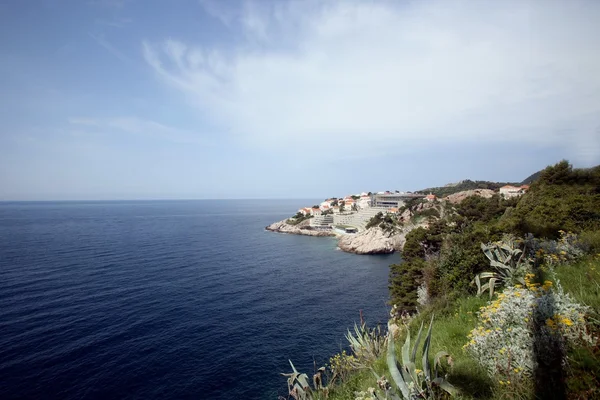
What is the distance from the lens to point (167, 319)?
2583cm

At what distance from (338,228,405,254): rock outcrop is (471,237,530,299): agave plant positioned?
5002 centimetres

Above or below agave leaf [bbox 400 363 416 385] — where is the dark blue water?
below

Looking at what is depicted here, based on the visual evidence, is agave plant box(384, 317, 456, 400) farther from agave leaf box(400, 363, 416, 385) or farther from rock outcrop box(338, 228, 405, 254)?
rock outcrop box(338, 228, 405, 254)

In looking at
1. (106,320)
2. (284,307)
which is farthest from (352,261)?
(106,320)

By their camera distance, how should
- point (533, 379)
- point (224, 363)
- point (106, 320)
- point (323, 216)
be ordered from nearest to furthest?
point (533, 379) < point (224, 363) < point (106, 320) < point (323, 216)

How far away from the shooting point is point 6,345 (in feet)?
69.2

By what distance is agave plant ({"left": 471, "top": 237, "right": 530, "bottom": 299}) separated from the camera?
307 inches

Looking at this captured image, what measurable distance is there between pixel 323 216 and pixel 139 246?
→ 5608cm

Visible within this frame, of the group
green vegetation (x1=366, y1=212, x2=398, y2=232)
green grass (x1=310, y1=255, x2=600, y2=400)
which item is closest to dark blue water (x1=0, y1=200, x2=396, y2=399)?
green grass (x1=310, y1=255, x2=600, y2=400)

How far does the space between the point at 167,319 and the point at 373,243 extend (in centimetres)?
4388

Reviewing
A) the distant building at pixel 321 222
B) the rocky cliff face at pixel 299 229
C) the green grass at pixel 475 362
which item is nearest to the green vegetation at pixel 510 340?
the green grass at pixel 475 362

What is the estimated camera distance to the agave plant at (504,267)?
7.79 m

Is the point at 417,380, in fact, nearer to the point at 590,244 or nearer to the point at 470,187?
the point at 590,244

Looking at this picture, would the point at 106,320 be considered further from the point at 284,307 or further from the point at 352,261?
the point at 352,261
